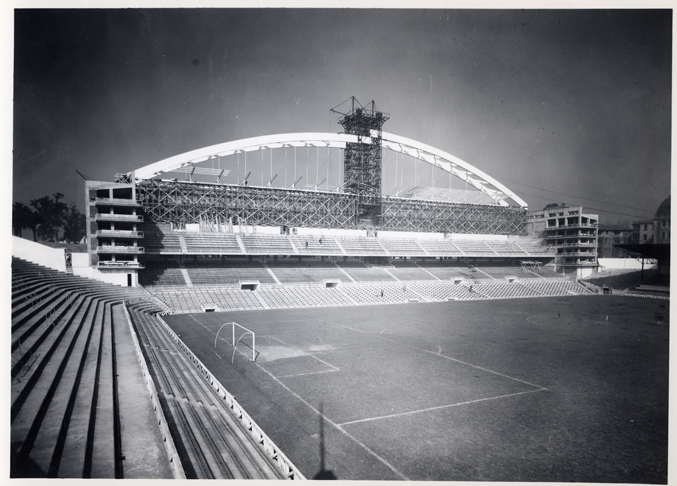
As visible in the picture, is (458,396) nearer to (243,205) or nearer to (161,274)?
(161,274)

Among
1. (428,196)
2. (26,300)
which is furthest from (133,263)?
(428,196)

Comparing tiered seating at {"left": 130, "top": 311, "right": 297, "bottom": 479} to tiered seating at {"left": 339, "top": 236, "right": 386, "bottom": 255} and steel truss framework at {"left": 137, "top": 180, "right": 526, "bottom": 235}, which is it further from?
tiered seating at {"left": 339, "top": 236, "right": 386, "bottom": 255}

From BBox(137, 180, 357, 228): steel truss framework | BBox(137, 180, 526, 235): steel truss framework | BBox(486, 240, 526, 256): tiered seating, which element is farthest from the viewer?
BBox(486, 240, 526, 256): tiered seating

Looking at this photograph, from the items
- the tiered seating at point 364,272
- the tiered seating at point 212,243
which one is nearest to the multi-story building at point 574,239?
the tiered seating at point 364,272

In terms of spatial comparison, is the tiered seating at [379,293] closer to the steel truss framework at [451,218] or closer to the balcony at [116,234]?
the steel truss framework at [451,218]

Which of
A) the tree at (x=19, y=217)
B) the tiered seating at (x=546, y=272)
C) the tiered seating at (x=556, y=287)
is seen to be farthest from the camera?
the tiered seating at (x=546, y=272)

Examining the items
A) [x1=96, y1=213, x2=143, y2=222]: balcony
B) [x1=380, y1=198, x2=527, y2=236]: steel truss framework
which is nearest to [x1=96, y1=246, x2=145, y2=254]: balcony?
[x1=96, y1=213, x2=143, y2=222]: balcony
